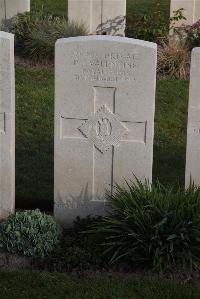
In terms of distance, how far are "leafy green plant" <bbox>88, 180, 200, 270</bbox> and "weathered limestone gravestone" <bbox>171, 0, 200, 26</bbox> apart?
7605 mm

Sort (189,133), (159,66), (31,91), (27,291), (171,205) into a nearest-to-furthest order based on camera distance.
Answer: (27,291) < (171,205) < (189,133) < (31,91) < (159,66)

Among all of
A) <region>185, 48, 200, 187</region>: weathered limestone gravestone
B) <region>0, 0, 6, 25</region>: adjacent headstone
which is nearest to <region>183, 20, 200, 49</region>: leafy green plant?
<region>0, 0, 6, 25</region>: adjacent headstone

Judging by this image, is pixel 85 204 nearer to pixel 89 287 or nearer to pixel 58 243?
pixel 58 243

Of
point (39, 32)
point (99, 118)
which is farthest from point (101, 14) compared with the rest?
point (99, 118)

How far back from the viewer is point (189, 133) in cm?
751

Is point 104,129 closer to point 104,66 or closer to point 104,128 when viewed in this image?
point 104,128

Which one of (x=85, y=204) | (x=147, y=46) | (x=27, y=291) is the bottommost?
(x=27, y=291)

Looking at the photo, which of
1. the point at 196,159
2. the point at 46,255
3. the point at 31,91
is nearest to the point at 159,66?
the point at 31,91

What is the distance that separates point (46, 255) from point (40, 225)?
27 centimetres

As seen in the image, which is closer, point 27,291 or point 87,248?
point 27,291

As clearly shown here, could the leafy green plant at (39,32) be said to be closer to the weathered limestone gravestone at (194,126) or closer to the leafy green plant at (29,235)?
the weathered limestone gravestone at (194,126)

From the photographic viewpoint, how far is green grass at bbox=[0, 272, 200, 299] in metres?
6.44

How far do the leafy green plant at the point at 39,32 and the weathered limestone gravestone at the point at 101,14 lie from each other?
0.27m

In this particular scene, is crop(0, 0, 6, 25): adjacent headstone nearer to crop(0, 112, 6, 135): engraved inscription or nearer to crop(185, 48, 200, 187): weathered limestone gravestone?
crop(0, 112, 6, 135): engraved inscription
